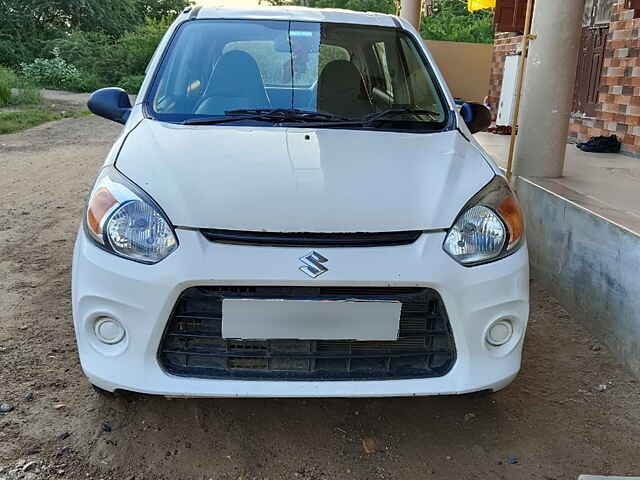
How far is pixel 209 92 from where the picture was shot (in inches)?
123

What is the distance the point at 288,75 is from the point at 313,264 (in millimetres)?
1416

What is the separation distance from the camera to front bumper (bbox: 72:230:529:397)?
6.93 ft

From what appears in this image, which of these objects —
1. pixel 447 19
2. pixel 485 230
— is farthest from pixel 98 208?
pixel 447 19

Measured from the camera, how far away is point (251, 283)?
2100mm

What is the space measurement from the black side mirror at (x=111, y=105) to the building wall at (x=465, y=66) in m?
12.2

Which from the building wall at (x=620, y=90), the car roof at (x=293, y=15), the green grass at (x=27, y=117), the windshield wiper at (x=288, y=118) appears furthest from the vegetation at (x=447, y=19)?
the windshield wiper at (x=288, y=118)

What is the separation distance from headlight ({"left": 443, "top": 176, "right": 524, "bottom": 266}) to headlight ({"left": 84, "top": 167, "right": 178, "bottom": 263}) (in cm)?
98

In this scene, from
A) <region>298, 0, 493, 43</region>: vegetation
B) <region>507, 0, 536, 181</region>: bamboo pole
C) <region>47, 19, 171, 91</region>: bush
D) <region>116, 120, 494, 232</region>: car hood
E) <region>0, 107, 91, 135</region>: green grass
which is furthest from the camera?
<region>298, 0, 493, 43</region>: vegetation

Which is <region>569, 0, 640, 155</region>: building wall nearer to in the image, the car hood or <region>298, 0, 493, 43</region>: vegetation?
the car hood

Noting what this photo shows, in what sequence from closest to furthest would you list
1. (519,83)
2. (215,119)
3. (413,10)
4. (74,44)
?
A: (215,119), (519,83), (413,10), (74,44)

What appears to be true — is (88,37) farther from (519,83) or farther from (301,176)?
(301,176)

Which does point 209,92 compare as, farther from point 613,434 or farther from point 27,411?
point 613,434

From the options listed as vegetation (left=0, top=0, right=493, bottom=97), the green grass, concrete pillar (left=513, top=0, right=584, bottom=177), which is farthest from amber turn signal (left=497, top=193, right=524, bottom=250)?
vegetation (left=0, top=0, right=493, bottom=97)

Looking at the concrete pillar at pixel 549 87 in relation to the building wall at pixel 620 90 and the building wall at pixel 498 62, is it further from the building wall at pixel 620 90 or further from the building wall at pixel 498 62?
the building wall at pixel 498 62
